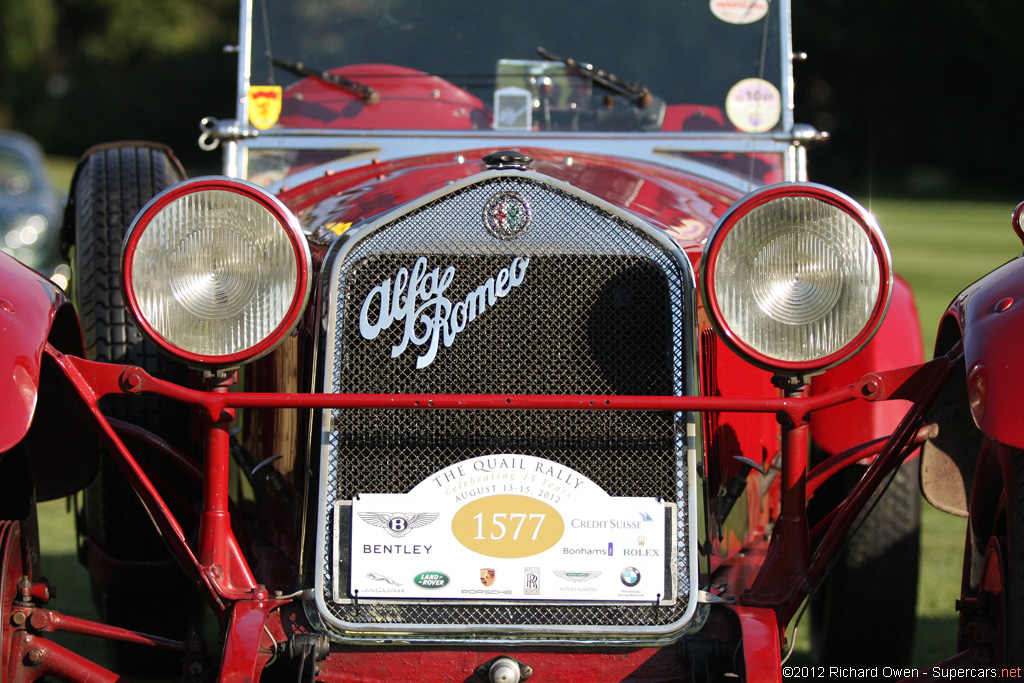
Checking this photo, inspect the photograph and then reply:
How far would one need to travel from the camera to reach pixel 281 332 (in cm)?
220

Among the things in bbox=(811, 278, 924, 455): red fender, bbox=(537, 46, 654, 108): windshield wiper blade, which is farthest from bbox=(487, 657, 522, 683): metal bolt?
bbox=(537, 46, 654, 108): windshield wiper blade

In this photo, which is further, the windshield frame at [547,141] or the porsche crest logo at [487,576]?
the windshield frame at [547,141]

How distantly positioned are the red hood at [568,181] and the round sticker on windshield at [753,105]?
0.27m

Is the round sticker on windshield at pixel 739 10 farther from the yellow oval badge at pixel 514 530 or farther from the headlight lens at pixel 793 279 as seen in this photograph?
the yellow oval badge at pixel 514 530

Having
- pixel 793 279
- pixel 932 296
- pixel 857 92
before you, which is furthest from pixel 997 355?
pixel 857 92

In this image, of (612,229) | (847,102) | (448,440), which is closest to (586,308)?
(612,229)

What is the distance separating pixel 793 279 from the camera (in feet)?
7.18

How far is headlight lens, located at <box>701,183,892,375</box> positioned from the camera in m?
2.16

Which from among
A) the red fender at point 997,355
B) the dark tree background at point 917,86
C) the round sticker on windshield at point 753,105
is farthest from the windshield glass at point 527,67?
the dark tree background at point 917,86

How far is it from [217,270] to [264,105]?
1.40m

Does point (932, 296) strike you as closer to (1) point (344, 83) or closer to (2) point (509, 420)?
(1) point (344, 83)

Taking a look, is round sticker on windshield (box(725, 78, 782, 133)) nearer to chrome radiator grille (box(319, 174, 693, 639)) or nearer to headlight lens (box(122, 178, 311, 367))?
chrome radiator grille (box(319, 174, 693, 639))

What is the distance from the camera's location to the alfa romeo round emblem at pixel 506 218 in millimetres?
2309

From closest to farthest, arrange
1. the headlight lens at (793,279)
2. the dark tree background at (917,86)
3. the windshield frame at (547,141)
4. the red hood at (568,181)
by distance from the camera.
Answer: the headlight lens at (793,279) < the red hood at (568,181) < the windshield frame at (547,141) < the dark tree background at (917,86)
